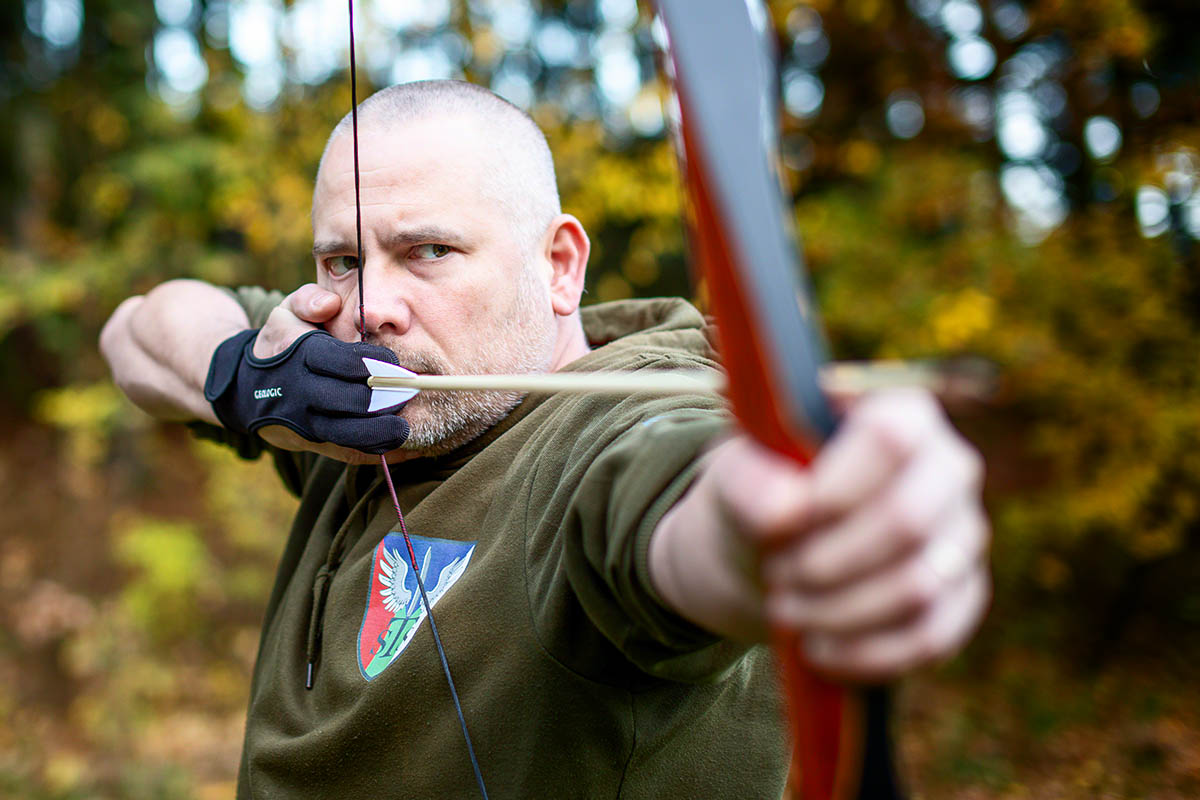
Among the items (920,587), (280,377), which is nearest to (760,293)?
(920,587)

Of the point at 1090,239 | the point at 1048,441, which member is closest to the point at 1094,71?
the point at 1090,239

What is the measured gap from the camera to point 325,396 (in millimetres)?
1098

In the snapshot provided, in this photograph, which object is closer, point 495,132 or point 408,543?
point 408,543

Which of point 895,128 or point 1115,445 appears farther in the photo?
point 895,128

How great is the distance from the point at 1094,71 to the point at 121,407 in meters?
4.91

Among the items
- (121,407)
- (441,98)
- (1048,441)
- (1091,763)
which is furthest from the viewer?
(121,407)

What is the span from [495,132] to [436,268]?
25 centimetres

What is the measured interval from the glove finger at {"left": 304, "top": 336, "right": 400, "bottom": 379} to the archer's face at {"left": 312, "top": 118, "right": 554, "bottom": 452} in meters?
0.04

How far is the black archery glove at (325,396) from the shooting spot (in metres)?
1.10

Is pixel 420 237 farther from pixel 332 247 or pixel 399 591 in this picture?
pixel 399 591

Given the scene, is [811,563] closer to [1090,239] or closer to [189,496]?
[1090,239]

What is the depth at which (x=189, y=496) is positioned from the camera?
626 centimetres

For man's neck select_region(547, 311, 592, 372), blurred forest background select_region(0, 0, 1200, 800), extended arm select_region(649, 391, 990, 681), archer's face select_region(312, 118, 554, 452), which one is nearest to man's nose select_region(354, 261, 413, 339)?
archer's face select_region(312, 118, 554, 452)

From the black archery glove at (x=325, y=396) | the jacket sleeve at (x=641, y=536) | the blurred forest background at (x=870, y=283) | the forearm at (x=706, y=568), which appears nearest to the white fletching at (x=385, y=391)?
the black archery glove at (x=325, y=396)
